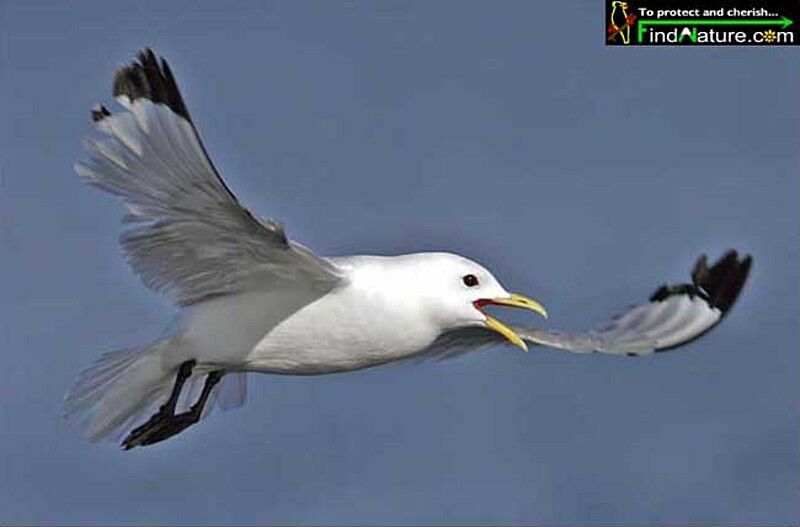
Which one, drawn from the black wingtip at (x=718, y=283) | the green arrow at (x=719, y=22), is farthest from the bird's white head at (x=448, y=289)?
the green arrow at (x=719, y=22)

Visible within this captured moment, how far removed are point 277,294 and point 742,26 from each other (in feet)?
5.36

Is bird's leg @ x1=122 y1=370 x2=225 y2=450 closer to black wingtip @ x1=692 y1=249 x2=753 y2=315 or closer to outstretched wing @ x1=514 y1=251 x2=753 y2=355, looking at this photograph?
outstretched wing @ x1=514 y1=251 x2=753 y2=355

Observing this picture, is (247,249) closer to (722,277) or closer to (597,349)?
(597,349)

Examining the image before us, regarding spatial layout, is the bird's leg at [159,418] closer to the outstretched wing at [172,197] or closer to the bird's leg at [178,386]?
the bird's leg at [178,386]

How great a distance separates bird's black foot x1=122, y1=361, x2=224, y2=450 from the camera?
583 cm

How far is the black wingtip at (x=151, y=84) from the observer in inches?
206

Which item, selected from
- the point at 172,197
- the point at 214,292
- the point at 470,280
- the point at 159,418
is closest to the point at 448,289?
the point at 470,280

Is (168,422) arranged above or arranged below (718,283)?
below

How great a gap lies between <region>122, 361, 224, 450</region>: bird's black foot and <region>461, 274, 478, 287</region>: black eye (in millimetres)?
588

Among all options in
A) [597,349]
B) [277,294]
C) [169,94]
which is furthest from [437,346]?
[169,94]

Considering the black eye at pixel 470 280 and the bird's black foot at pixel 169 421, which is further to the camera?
the bird's black foot at pixel 169 421

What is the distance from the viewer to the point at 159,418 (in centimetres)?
587

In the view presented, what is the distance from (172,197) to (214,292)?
361 millimetres

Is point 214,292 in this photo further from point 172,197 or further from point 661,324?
point 661,324
